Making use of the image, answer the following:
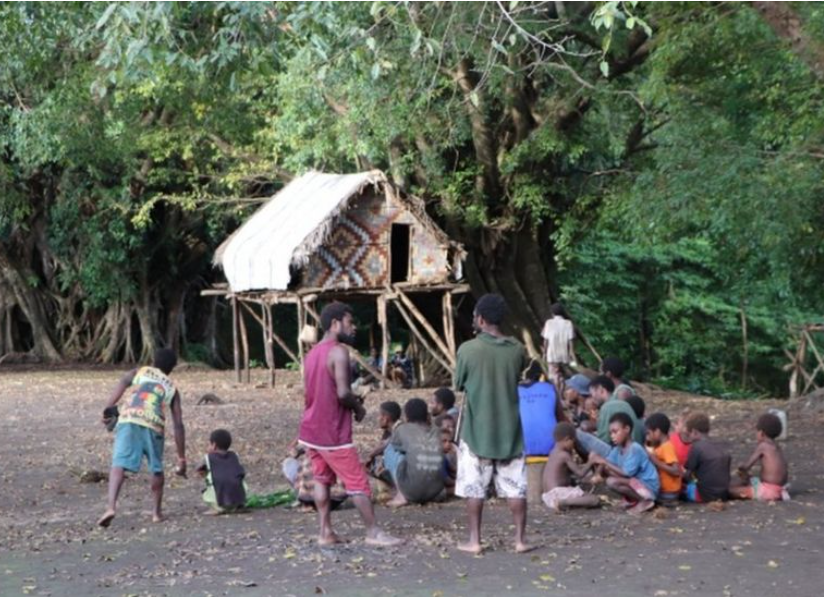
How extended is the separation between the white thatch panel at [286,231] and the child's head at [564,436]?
14.5m

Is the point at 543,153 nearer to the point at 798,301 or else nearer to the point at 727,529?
the point at 798,301

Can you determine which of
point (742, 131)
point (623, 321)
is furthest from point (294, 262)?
point (623, 321)

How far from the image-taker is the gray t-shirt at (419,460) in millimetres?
10484

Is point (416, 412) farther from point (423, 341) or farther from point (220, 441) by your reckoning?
point (423, 341)

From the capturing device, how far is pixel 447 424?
11.3 meters

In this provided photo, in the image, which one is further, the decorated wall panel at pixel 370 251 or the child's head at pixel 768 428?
the decorated wall panel at pixel 370 251

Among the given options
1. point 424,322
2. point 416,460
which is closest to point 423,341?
point 424,322

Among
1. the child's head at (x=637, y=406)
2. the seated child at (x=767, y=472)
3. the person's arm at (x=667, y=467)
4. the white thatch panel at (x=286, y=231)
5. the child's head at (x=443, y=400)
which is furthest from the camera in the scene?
the white thatch panel at (x=286, y=231)

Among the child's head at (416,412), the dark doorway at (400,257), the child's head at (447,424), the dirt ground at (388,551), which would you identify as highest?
the dark doorway at (400,257)

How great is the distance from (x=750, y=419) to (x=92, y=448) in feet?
28.5

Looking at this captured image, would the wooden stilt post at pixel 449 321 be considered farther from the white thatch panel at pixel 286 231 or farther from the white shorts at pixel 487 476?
the white shorts at pixel 487 476

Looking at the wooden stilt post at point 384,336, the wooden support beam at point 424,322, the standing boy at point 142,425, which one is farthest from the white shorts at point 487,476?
the wooden support beam at point 424,322

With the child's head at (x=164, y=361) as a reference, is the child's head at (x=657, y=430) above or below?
below

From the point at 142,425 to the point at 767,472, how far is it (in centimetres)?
479
